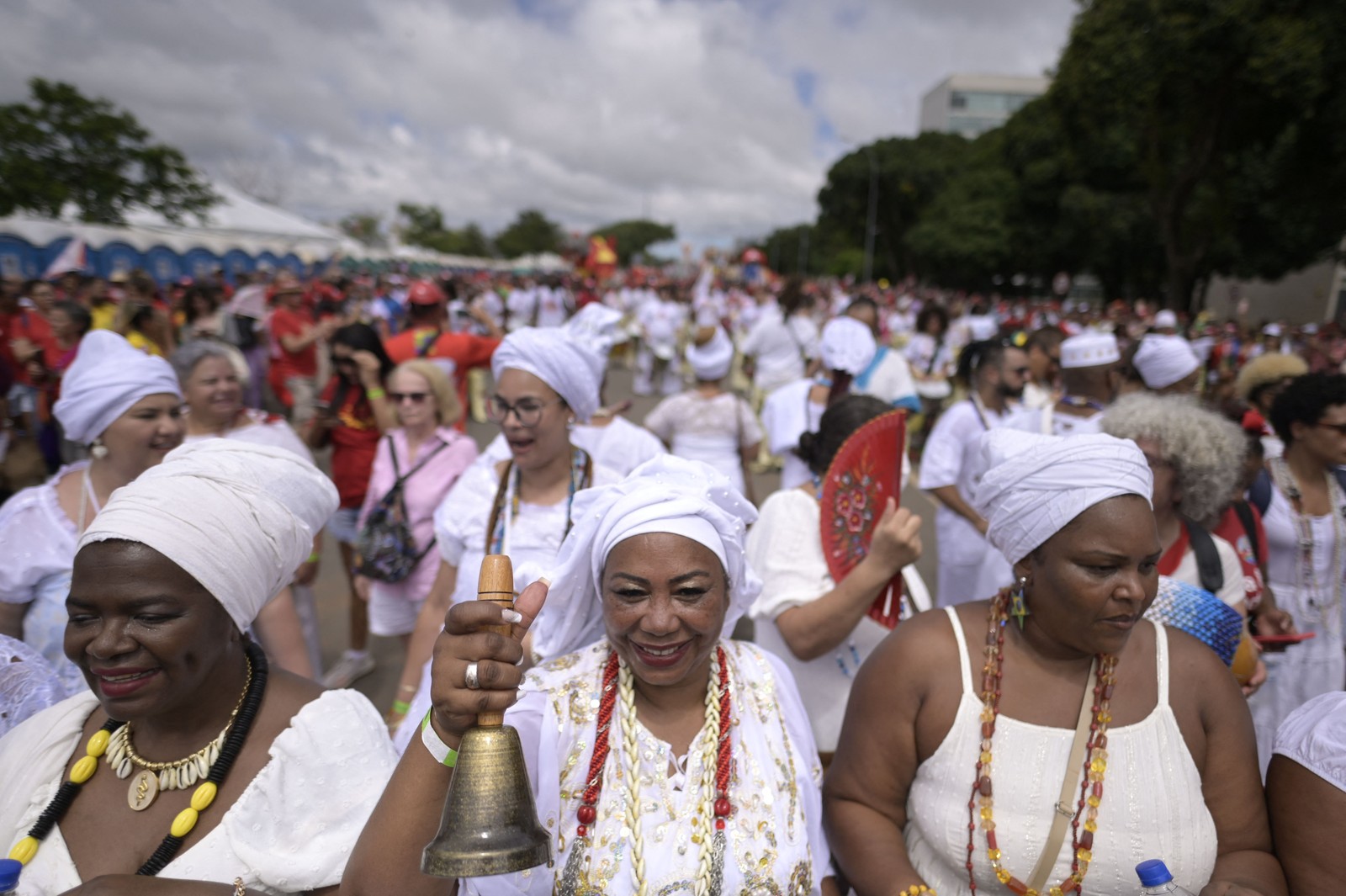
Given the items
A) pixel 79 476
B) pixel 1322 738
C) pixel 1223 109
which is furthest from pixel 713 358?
pixel 1223 109

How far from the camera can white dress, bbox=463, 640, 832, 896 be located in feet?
5.16

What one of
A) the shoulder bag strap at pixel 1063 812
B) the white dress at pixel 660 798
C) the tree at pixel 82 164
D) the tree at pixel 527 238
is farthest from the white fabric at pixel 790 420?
the tree at pixel 527 238

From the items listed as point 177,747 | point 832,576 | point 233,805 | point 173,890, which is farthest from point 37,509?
point 832,576

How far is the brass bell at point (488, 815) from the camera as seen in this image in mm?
1068

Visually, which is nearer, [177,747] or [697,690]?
[177,747]

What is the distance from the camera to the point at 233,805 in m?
1.55

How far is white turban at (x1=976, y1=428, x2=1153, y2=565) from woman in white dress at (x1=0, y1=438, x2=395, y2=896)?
171cm

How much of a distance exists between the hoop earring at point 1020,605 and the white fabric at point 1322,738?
611mm

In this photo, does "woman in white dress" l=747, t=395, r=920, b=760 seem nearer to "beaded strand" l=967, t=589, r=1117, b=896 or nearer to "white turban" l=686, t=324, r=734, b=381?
"beaded strand" l=967, t=589, r=1117, b=896

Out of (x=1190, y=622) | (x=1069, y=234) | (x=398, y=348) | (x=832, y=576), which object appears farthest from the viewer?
(x=1069, y=234)

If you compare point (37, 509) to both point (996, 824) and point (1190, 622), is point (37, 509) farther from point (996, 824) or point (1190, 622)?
point (1190, 622)

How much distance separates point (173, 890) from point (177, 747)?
347 mm

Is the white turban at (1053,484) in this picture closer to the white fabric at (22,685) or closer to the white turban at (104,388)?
the white fabric at (22,685)

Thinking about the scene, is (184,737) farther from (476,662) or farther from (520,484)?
(520,484)
